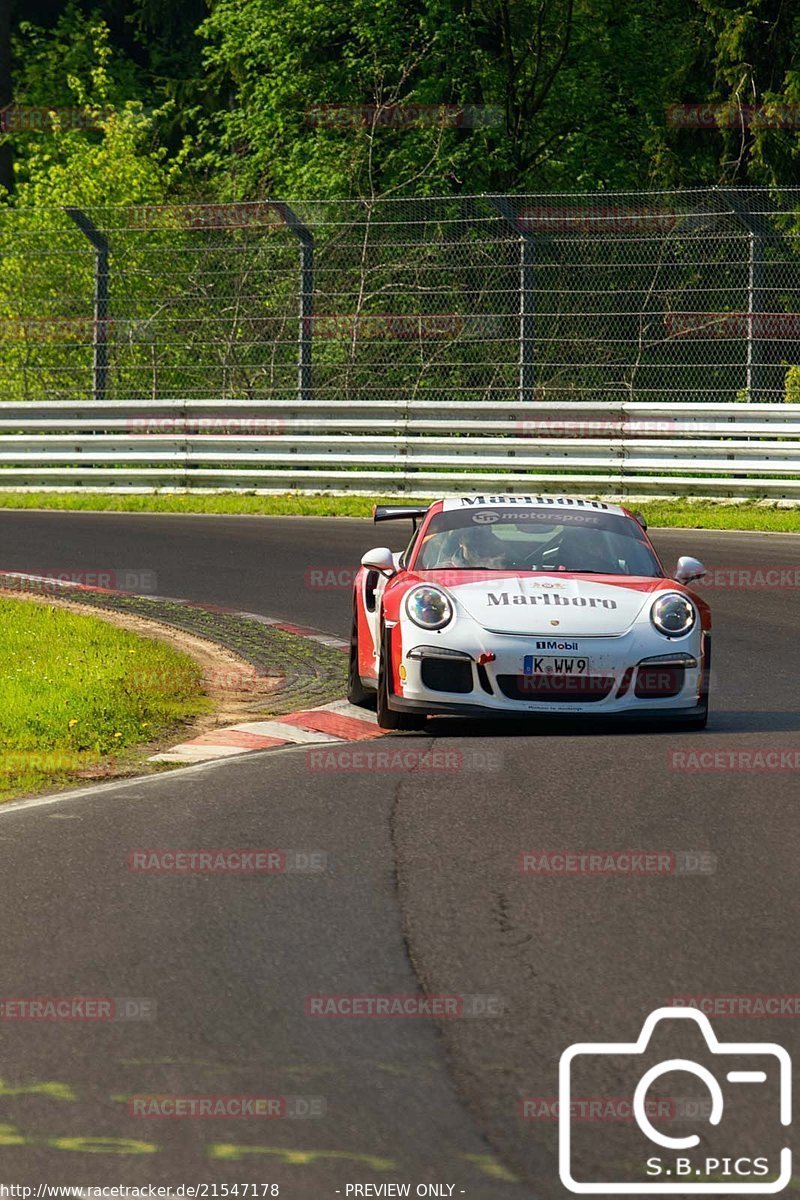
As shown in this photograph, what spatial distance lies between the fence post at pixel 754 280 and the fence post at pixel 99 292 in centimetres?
812

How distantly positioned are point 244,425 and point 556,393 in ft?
13.6

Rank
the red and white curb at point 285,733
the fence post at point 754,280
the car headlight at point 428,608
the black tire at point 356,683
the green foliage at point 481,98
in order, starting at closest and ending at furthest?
1. the red and white curb at point 285,733
2. the car headlight at point 428,608
3. the black tire at point 356,683
4. the fence post at point 754,280
5. the green foliage at point 481,98

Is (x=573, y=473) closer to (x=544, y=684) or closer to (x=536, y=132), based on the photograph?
(x=544, y=684)

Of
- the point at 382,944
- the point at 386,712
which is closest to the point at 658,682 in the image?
the point at 386,712

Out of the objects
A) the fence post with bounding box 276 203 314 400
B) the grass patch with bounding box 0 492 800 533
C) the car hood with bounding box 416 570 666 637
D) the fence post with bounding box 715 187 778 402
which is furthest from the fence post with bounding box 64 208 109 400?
the car hood with bounding box 416 570 666 637

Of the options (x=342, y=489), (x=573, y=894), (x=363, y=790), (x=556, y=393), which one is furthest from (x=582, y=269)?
(x=573, y=894)

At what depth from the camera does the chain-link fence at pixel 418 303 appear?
72.3 ft

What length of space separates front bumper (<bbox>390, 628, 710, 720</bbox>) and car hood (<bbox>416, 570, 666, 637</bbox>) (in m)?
0.08

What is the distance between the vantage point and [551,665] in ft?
31.1

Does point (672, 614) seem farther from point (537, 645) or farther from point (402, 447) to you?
point (402, 447)

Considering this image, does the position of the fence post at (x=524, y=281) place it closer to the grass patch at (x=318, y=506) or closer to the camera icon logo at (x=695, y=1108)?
the grass patch at (x=318, y=506)

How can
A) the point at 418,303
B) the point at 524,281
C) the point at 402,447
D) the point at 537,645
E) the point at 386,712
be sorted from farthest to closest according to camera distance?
the point at 402,447 → the point at 418,303 → the point at 524,281 → the point at 386,712 → the point at 537,645

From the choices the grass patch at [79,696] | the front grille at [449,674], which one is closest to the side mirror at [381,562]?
the front grille at [449,674]

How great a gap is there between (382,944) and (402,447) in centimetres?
1834
